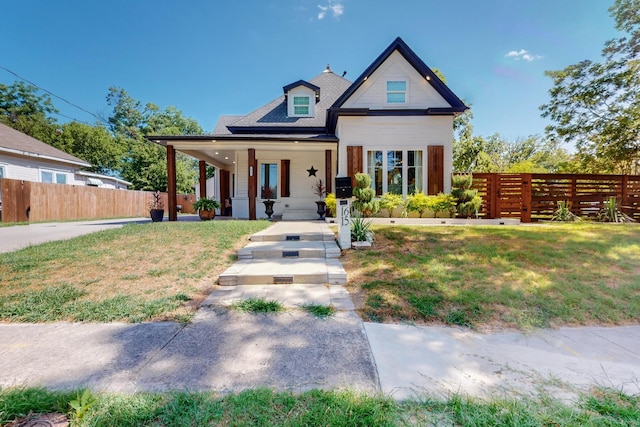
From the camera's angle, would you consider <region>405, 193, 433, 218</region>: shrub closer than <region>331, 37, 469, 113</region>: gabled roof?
Yes

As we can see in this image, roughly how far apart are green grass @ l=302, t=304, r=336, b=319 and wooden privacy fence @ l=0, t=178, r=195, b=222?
16582mm

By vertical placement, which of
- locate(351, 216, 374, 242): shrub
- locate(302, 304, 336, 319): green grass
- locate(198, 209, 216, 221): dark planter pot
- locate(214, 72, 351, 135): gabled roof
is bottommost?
locate(302, 304, 336, 319): green grass

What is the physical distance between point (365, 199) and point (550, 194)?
26.0 feet

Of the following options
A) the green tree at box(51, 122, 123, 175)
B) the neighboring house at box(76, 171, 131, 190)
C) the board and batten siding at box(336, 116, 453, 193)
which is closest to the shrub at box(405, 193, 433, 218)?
the board and batten siding at box(336, 116, 453, 193)

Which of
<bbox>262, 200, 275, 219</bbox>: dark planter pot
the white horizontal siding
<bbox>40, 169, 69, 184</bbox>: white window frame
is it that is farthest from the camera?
<bbox>40, 169, 69, 184</bbox>: white window frame

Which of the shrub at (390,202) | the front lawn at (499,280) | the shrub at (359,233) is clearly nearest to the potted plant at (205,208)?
the shrub at (390,202)

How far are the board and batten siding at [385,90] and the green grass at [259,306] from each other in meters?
9.85

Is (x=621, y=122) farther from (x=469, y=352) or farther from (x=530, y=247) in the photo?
(x=469, y=352)

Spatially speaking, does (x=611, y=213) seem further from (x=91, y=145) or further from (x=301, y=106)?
(x=91, y=145)

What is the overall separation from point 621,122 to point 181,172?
3564 cm

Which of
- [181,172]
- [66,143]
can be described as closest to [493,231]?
[181,172]

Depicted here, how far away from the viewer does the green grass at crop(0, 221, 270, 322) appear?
3.36 metres

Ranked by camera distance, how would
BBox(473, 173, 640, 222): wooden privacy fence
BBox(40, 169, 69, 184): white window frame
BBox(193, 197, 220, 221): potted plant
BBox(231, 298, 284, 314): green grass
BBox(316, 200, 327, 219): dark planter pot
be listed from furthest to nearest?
1. BBox(40, 169, 69, 184): white window frame
2. BBox(316, 200, 327, 219): dark planter pot
3. BBox(193, 197, 220, 221): potted plant
4. BBox(473, 173, 640, 222): wooden privacy fence
5. BBox(231, 298, 284, 314): green grass

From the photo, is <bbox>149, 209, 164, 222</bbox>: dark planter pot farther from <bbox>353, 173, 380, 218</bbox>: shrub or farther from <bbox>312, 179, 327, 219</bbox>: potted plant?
<bbox>353, 173, 380, 218</bbox>: shrub
